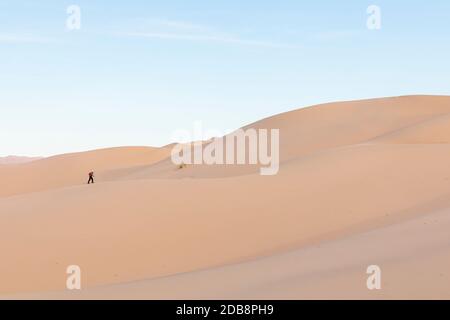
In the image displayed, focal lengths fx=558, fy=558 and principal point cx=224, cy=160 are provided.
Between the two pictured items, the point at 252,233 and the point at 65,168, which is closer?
the point at 252,233

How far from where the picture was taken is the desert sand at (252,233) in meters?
6.53

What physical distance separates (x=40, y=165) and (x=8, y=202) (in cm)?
4454

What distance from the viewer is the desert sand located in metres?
6.53

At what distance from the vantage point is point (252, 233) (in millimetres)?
11586

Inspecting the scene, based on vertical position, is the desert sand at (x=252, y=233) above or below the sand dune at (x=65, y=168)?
below

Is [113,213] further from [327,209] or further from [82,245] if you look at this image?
[327,209]

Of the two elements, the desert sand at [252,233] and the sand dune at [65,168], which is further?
the sand dune at [65,168]

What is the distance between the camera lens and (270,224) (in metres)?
12.0

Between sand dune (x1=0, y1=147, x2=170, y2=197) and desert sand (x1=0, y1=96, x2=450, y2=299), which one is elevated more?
sand dune (x1=0, y1=147, x2=170, y2=197)

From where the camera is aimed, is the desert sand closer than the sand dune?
Yes

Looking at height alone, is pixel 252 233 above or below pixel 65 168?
below

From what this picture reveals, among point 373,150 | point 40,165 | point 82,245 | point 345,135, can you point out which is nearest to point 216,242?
point 82,245
